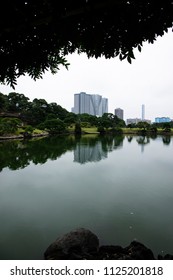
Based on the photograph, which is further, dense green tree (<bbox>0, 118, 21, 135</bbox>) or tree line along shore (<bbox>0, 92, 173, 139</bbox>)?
tree line along shore (<bbox>0, 92, 173, 139</bbox>)

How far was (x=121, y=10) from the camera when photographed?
2486 mm

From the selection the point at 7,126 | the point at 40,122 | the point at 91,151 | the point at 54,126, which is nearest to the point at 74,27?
the point at 91,151

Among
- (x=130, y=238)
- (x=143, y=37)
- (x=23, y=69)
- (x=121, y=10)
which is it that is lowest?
(x=130, y=238)

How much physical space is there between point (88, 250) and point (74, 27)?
3.66m

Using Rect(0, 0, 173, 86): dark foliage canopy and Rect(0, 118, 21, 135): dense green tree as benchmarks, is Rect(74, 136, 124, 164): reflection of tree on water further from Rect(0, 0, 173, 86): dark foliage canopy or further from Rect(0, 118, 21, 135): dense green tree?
Rect(0, 0, 173, 86): dark foliage canopy

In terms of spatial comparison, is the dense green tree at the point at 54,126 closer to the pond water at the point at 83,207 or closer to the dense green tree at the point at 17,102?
the dense green tree at the point at 17,102

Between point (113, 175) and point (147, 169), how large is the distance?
2.64m

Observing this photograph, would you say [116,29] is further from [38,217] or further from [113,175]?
[113,175]

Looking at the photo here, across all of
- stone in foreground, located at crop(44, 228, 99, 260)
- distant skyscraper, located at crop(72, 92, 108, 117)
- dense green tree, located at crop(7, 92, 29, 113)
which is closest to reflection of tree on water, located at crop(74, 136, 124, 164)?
stone in foreground, located at crop(44, 228, 99, 260)

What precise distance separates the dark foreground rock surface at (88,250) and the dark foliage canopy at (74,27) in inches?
115

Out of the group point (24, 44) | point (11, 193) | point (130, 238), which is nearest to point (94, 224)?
point (130, 238)

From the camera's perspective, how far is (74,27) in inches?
105

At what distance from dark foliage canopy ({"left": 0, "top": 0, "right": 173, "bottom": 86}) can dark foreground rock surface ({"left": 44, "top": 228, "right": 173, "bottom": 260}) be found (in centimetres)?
292

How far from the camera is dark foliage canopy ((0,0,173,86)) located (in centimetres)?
234
